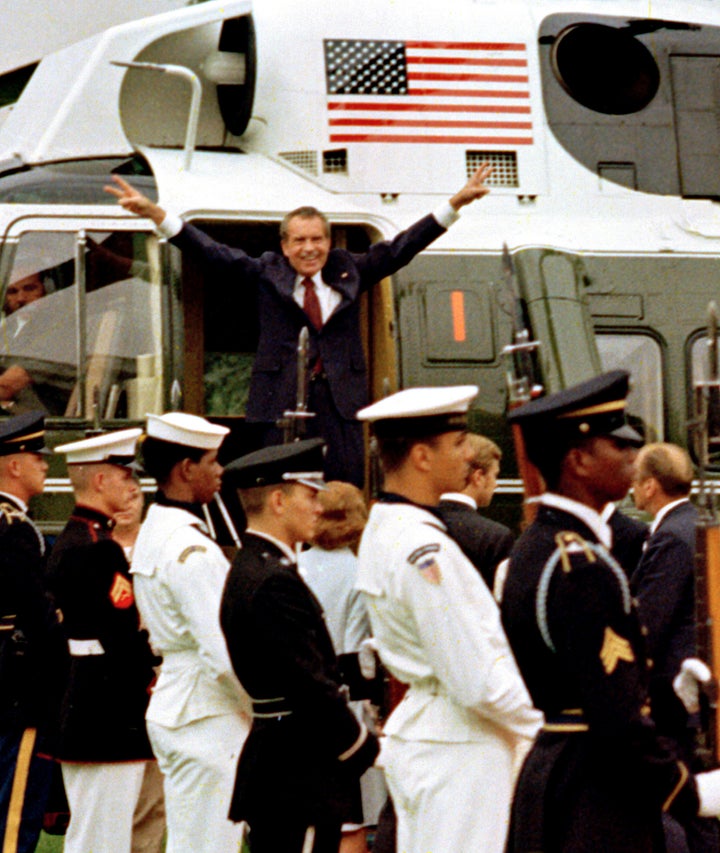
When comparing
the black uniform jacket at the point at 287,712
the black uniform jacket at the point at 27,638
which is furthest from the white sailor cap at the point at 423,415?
the black uniform jacket at the point at 27,638

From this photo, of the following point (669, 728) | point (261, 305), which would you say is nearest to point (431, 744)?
point (669, 728)

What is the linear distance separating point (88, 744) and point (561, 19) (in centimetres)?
521

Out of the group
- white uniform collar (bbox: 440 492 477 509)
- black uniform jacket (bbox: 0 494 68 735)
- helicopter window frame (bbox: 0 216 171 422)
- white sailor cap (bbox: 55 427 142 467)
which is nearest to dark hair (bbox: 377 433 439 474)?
white uniform collar (bbox: 440 492 477 509)

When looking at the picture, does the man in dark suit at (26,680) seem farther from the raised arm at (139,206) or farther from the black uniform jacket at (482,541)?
the black uniform jacket at (482,541)

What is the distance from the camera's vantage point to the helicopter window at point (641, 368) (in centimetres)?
934

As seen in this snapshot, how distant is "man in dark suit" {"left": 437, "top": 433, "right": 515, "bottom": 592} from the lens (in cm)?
637

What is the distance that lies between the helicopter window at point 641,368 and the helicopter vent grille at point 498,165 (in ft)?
3.35

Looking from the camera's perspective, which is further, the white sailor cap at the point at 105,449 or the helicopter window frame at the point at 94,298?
the helicopter window frame at the point at 94,298

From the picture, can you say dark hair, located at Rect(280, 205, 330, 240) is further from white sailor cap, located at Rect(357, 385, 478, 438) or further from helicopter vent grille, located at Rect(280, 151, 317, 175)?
white sailor cap, located at Rect(357, 385, 478, 438)

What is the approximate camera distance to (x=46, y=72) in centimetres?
988

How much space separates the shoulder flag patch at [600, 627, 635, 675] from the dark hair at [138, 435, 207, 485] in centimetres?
252

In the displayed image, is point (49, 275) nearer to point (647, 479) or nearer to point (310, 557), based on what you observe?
point (310, 557)

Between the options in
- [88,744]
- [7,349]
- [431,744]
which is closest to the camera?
[431,744]

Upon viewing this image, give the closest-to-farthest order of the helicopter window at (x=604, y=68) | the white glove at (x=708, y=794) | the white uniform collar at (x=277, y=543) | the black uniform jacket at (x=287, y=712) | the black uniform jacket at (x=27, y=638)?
the white glove at (x=708, y=794) < the black uniform jacket at (x=287, y=712) < the white uniform collar at (x=277, y=543) < the black uniform jacket at (x=27, y=638) < the helicopter window at (x=604, y=68)
